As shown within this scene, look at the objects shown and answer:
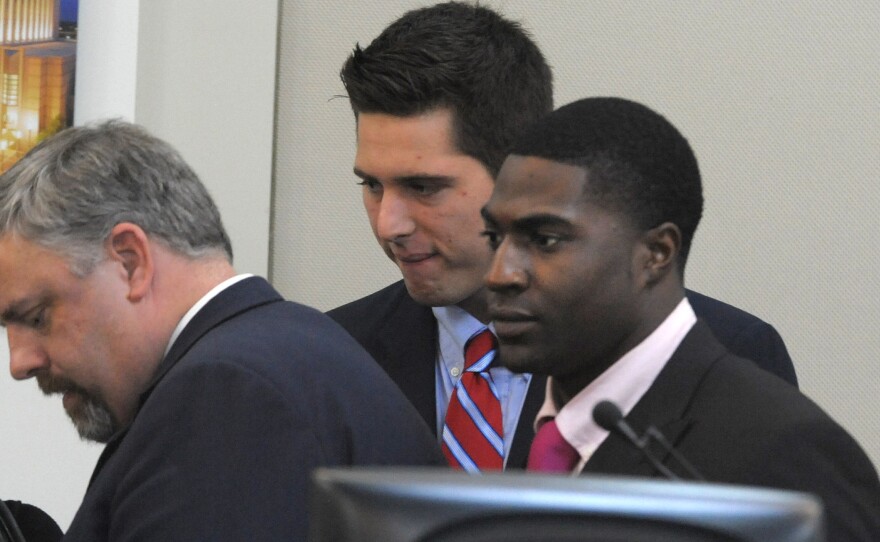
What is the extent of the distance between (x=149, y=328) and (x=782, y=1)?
165 centimetres

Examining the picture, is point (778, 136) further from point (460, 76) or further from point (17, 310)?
point (17, 310)

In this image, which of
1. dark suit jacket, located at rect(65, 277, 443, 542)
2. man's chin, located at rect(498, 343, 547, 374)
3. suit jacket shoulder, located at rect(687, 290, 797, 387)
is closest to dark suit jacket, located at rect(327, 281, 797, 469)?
suit jacket shoulder, located at rect(687, 290, 797, 387)

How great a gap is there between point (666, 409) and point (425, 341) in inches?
28.7

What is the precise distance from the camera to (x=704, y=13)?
268cm

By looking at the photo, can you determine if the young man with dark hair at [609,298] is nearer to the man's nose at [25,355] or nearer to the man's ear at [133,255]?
the man's ear at [133,255]

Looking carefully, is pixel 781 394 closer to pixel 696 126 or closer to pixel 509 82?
pixel 509 82

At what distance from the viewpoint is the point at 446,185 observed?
66.5 inches

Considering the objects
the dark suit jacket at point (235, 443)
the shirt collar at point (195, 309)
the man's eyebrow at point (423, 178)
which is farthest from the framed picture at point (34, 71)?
the dark suit jacket at point (235, 443)

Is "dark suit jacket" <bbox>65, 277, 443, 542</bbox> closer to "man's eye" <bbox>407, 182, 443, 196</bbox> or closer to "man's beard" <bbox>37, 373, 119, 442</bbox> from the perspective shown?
"man's beard" <bbox>37, 373, 119, 442</bbox>

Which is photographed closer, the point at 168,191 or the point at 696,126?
the point at 168,191

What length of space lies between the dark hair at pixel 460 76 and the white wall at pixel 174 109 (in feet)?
3.54

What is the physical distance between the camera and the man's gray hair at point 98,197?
56.3 inches

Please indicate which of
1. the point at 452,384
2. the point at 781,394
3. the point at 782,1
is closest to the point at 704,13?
the point at 782,1

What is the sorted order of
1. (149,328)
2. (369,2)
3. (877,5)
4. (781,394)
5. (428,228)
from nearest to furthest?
(781,394)
(149,328)
(428,228)
(877,5)
(369,2)
